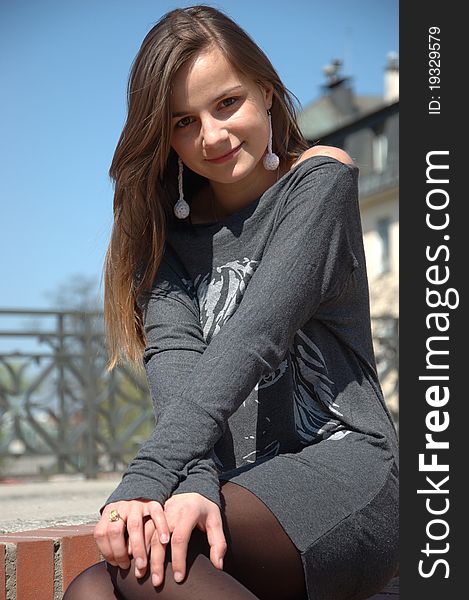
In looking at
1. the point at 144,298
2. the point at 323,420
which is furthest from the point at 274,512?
the point at 144,298

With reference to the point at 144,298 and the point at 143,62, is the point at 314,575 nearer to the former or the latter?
the point at 144,298

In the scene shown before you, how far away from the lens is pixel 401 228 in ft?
5.47

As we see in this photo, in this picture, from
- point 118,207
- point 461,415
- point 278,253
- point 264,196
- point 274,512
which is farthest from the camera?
point 118,207

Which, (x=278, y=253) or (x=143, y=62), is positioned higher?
(x=143, y=62)

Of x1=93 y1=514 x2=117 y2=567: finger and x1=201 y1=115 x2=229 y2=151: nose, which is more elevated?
x1=201 y1=115 x2=229 y2=151: nose

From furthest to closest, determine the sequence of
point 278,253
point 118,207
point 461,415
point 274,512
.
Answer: point 118,207 < point 278,253 < point 274,512 < point 461,415

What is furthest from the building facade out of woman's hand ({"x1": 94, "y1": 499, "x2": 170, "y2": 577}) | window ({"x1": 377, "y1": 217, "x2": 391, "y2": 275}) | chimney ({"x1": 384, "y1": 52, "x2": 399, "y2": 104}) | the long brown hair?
woman's hand ({"x1": 94, "y1": 499, "x2": 170, "y2": 577})

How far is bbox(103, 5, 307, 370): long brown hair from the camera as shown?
219 centimetres

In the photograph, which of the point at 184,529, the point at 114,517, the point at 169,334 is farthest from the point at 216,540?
the point at 169,334

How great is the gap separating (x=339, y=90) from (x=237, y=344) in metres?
44.6

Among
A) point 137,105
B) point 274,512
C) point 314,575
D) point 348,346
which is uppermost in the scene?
point 137,105

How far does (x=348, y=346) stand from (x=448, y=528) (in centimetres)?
54

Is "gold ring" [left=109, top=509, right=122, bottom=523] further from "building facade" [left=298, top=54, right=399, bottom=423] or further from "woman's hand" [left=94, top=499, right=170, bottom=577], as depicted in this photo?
"building facade" [left=298, top=54, right=399, bottom=423]

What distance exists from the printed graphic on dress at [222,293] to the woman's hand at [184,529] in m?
0.55
